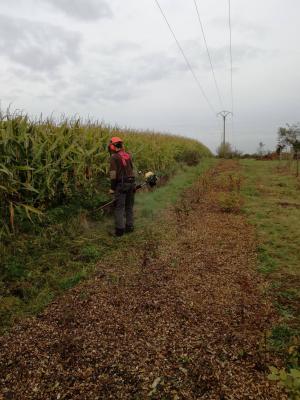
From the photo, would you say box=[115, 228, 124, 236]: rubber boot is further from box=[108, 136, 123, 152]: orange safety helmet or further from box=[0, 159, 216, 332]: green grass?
box=[108, 136, 123, 152]: orange safety helmet

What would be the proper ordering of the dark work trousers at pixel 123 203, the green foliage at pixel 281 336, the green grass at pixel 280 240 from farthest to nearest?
the dark work trousers at pixel 123 203
the green grass at pixel 280 240
the green foliage at pixel 281 336

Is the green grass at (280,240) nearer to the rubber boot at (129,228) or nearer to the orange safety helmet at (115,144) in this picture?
the rubber boot at (129,228)

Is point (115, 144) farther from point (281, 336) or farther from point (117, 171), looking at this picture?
point (281, 336)

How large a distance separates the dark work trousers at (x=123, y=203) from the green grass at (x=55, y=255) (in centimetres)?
31

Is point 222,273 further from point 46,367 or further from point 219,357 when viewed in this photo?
point 46,367

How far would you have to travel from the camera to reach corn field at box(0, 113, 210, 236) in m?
5.30

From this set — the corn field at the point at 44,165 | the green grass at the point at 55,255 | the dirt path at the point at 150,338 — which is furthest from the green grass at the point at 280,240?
the corn field at the point at 44,165

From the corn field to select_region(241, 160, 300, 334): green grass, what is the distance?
3.62 metres

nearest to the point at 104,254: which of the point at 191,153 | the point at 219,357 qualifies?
the point at 219,357

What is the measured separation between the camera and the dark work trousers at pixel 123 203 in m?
6.60

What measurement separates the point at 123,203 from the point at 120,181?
44cm

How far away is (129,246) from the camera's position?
606cm

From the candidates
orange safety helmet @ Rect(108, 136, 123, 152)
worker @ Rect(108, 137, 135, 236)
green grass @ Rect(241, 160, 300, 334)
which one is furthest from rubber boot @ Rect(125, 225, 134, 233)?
green grass @ Rect(241, 160, 300, 334)

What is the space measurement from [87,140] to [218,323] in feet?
16.6
